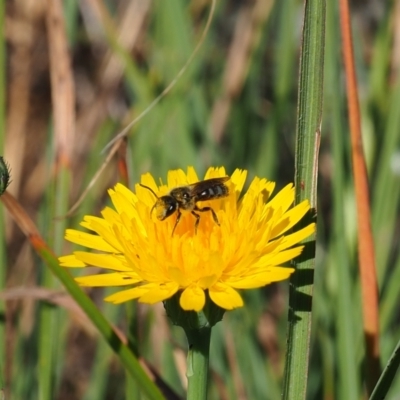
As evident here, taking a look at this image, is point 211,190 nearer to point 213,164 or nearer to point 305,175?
point 305,175

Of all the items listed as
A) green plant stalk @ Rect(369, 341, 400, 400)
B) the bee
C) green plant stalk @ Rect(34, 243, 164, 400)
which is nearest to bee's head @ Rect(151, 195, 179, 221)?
the bee

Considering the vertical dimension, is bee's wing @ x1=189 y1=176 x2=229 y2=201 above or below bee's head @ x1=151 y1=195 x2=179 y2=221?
Result: above

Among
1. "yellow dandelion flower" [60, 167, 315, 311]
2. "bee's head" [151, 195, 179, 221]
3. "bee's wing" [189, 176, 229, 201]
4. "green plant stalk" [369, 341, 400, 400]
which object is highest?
"bee's wing" [189, 176, 229, 201]

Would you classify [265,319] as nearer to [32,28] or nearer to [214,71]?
[214,71]

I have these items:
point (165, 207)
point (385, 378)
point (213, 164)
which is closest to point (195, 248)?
point (165, 207)

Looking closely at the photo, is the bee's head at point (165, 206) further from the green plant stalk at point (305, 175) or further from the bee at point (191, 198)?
the green plant stalk at point (305, 175)

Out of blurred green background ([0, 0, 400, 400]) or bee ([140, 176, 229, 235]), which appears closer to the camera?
bee ([140, 176, 229, 235])

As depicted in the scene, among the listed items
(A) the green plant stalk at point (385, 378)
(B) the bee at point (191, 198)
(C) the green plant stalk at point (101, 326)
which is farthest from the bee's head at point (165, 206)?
(A) the green plant stalk at point (385, 378)

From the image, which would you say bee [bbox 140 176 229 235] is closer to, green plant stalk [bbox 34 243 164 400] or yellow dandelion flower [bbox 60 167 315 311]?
yellow dandelion flower [bbox 60 167 315 311]
